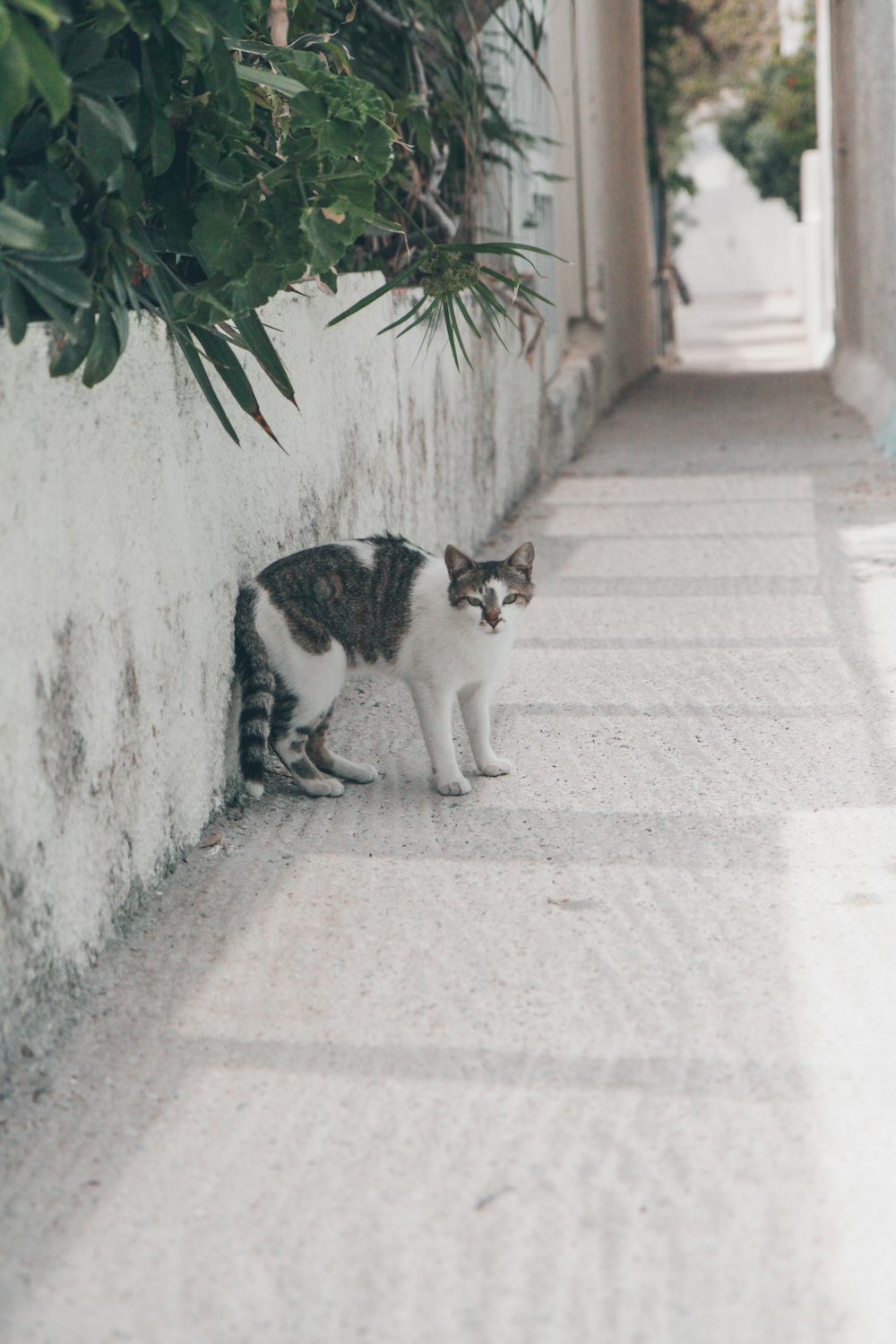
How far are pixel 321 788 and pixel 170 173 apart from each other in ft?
5.11

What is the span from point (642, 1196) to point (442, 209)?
5026mm

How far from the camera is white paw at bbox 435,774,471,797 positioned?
3664mm

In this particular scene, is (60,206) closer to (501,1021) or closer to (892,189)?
(501,1021)

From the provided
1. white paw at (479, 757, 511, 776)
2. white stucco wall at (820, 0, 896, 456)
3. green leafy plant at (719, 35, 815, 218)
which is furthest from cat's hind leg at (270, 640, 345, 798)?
green leafy plant at (719, 35, 815, 218)

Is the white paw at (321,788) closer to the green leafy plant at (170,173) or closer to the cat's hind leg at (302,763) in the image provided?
the cat's hind leg at (302,763)

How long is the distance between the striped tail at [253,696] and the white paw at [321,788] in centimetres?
16

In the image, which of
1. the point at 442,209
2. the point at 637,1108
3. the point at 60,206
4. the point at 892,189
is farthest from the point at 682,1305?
the point at 892,189

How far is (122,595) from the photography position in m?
2.90

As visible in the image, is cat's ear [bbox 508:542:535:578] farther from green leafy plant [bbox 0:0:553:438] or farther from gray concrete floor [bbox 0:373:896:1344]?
green leafy plant [bbox 0:0:553:438]

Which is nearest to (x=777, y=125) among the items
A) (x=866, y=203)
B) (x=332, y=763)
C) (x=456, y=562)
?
(x=866, y=203)

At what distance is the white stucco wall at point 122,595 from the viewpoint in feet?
8.12

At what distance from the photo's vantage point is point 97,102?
93.3 inches

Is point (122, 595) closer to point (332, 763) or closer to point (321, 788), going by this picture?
point (321, 788)

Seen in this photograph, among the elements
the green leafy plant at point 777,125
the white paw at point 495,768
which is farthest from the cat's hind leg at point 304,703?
the green leafy plant at point 777,125
